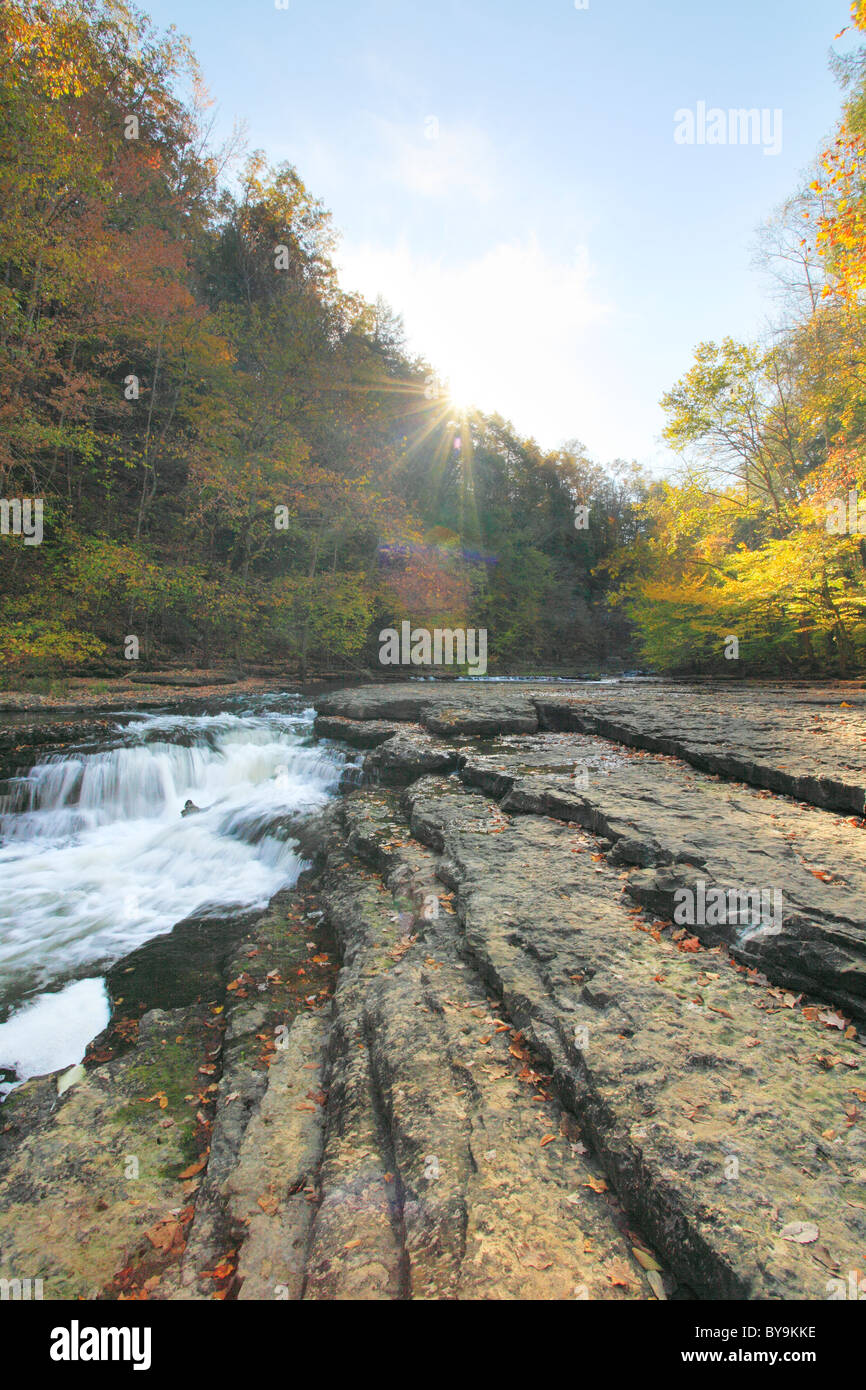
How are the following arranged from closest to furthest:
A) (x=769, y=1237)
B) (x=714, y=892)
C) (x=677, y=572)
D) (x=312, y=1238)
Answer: (x=769, y=1237) → (x=312, y=1238) → (x=714, y=892) → (x=677, y=572)

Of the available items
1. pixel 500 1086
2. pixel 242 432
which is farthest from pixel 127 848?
pixel 242 432

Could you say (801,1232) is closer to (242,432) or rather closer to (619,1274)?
(619,1274)

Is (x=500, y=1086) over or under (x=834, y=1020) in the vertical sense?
under

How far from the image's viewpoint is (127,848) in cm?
826

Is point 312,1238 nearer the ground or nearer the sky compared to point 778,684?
nearer the ground

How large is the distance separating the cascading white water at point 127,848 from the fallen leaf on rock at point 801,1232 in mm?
4801

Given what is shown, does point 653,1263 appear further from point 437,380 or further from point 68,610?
point 437,380

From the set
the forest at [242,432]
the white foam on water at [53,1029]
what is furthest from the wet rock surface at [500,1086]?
the forest at [242,432]

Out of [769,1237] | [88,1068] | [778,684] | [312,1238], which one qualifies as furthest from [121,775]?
[778,684]

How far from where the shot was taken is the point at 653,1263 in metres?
2.03

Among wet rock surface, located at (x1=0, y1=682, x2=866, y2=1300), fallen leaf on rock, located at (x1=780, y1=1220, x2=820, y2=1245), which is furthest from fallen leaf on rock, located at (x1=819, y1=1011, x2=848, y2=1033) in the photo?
fallen leaf on rock, located at (x1=780, y1=1220, x2=820, y2=1245)

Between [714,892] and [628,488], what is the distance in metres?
57.4

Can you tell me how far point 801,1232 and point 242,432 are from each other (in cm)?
2340

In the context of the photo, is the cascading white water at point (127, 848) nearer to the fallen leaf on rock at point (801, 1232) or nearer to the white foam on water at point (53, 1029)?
the white foam on water at point (53, 1029)
